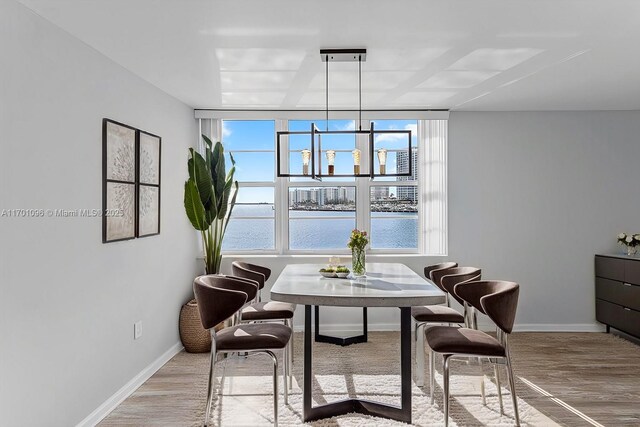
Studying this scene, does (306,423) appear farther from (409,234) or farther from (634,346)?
(634,346)

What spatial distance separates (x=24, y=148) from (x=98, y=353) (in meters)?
1.46

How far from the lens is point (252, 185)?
5332 mm

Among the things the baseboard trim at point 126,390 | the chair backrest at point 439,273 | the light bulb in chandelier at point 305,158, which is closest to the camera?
the baseboard trim at point 126,390

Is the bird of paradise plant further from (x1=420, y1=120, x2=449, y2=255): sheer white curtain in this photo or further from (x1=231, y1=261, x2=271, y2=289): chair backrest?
(x1=420, y1=120, x2=449, y2=255): sheer white curtain

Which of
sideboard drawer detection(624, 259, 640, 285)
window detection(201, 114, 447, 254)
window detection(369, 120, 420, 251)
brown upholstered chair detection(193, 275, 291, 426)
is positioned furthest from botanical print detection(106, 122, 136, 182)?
sideboard drawer detection(624, 259, 640, 285)

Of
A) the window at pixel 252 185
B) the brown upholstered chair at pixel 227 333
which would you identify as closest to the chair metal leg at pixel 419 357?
the brown upholstered chair at pixel 227 333

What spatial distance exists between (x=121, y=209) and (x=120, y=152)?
1.38 feet

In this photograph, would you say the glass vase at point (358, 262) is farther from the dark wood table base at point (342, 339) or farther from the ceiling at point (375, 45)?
the ceiling at point (375, 45)

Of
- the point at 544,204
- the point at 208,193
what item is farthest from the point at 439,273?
the point at 208,193

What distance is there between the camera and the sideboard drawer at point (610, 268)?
4684 millimetres

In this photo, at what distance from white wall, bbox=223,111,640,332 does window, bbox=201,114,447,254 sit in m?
0.30

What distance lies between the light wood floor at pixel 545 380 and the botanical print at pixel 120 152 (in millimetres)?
1648

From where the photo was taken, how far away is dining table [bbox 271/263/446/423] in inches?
105

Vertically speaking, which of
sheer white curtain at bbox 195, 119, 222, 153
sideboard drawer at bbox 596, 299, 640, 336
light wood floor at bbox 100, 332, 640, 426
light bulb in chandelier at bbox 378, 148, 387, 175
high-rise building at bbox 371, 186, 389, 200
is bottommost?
light wood floor at bbox 100, 332, 640, 426
